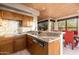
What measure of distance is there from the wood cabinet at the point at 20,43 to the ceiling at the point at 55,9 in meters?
0.50

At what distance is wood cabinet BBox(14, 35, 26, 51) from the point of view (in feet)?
6.16

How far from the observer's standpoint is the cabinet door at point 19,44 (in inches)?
73.8

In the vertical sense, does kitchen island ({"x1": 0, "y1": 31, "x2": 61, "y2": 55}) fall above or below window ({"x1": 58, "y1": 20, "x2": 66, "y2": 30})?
below

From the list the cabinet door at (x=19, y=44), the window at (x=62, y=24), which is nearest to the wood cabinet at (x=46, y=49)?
the cabinet door at (x=19, y=44)

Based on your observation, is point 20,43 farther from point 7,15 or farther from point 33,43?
point 7,15

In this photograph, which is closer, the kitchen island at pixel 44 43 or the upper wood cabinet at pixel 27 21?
the kitchen island at pixel 44 43

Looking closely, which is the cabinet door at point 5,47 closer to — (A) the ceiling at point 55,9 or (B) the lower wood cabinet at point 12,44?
(B) the lower wood cabinet at point 12,44

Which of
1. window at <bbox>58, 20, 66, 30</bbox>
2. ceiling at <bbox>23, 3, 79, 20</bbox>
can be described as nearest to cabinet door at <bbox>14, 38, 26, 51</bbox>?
ceiling at <bbox>23, 3, 79, 20</bbox>

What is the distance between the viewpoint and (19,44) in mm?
1901

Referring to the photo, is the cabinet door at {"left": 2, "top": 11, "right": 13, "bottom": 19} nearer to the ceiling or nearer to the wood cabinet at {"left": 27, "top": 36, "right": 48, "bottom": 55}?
the ceiling

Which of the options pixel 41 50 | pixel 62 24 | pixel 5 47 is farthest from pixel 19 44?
pixel 62 24

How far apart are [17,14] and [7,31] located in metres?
0.36

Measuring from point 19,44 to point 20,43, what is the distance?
3 centimetres
